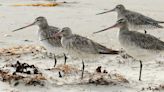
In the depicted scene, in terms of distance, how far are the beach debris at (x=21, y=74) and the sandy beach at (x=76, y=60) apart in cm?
7

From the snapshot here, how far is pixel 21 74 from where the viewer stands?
29.3 ft

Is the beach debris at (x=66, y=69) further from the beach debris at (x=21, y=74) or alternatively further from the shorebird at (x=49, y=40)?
the shorebird at (x=49, y=40)

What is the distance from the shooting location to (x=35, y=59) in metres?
10.5

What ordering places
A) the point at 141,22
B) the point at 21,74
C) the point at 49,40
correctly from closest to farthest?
the point at 21,74 → the point at 49,40 → the point at 141,22

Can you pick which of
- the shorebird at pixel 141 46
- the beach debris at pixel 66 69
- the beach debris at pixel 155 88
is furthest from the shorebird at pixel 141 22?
A: the beach debris at pixel 155 88

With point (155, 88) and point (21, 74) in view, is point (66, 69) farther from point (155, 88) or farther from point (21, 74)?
point (155, 88)

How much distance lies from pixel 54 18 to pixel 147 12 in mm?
2795

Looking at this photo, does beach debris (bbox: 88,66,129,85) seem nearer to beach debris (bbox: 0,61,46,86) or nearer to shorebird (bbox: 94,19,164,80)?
shorebird (bbox: 94,19,164,80)

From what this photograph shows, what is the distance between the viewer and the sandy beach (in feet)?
28.1

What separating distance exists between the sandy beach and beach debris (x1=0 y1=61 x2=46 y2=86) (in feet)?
0.24

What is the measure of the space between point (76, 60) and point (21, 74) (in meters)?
1.85

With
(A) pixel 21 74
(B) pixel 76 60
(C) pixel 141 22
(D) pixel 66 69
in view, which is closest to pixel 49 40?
(B) pixel 76 60

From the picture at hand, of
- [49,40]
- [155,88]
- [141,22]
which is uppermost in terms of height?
[141,22]

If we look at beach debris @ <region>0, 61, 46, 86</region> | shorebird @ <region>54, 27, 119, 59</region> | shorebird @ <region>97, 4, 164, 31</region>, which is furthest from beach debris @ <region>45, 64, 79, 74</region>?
shorebird @ <region>97, 4, 164, 31</region>
